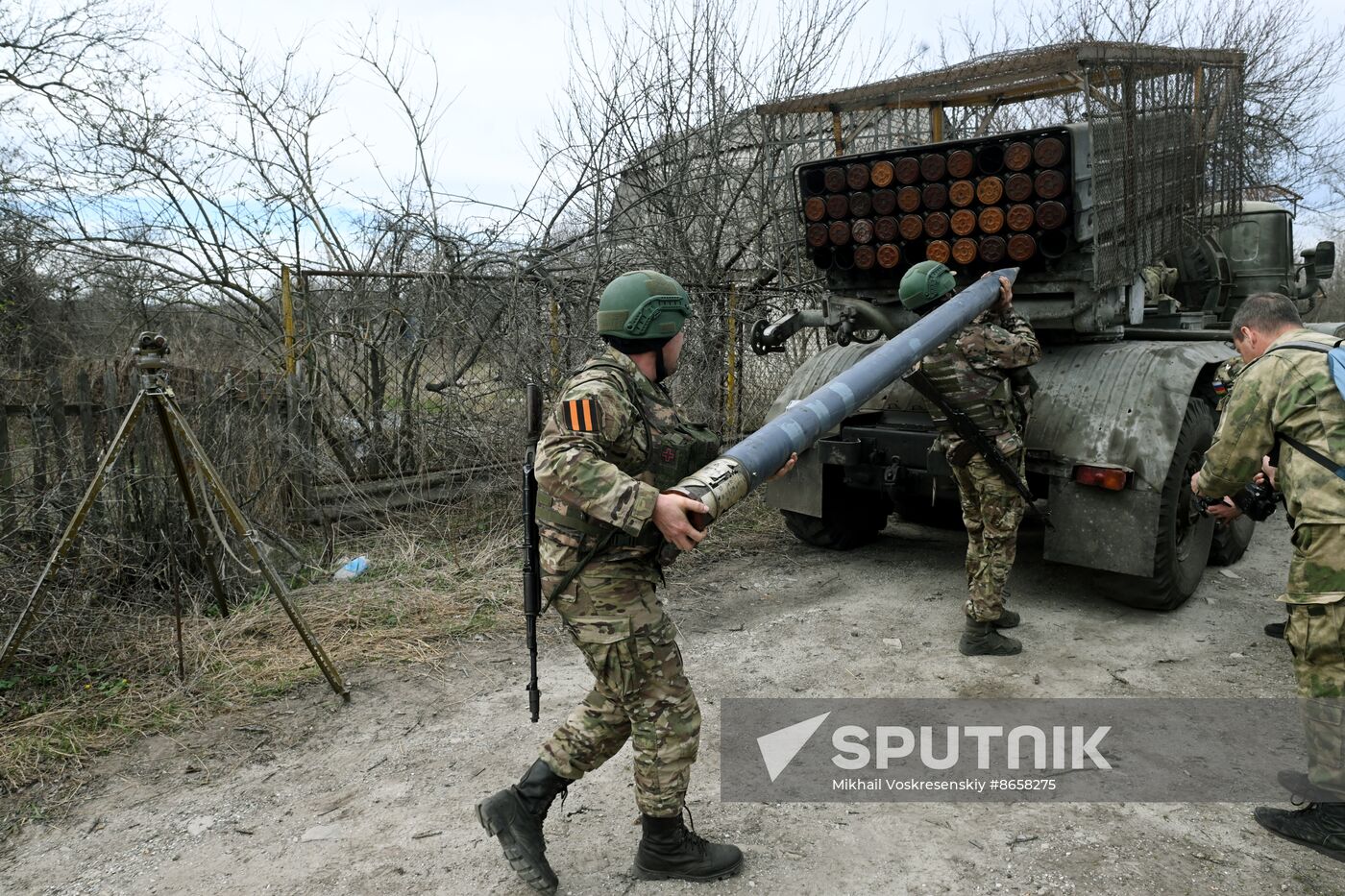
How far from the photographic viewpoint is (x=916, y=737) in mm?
3498

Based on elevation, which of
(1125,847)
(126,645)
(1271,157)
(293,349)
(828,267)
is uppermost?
(1271,157)

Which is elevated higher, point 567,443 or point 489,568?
point 567,443

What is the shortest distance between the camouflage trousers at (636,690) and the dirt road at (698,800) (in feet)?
1.22

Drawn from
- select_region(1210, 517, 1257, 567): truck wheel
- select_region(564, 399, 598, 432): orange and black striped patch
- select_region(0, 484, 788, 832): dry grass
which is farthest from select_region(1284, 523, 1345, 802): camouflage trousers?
select_region(0, 484, 788, 832): dry grass

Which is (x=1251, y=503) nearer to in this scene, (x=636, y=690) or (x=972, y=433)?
(x=972, y=433)

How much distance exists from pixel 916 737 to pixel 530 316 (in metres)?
4.17

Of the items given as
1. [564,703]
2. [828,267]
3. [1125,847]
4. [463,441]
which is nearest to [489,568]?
[463,441]

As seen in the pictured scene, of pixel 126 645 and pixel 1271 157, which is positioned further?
pixel 1271 157

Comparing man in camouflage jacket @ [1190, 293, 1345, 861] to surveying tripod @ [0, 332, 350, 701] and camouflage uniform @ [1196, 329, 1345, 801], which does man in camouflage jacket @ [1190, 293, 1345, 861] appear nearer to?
camouflage uniform @ [1196, 329, 1345, 801]

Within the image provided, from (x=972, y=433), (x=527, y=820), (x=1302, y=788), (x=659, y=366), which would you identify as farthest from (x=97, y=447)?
(x=1302, y=788)

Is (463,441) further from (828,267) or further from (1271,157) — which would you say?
(1271,157)

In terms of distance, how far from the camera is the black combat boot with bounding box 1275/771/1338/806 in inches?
111

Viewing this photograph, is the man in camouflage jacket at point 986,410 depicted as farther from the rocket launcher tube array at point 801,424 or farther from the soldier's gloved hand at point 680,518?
the soldier's gloved hand at point 680,518

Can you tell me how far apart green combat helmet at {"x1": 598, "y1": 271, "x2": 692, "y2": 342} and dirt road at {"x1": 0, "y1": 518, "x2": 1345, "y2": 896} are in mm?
1620
